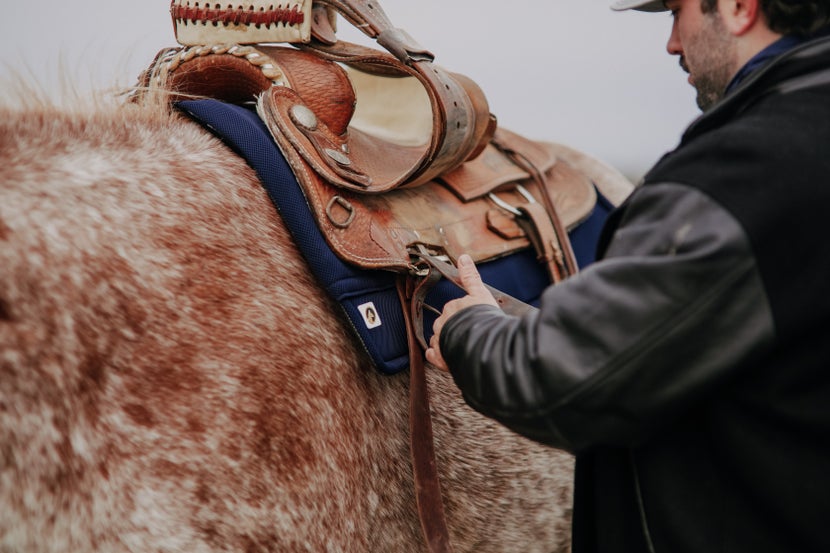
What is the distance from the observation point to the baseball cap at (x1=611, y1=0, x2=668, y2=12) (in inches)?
70.6

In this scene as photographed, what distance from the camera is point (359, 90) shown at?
2.91 metres

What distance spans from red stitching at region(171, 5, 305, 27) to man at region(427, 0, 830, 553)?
106 centimetres

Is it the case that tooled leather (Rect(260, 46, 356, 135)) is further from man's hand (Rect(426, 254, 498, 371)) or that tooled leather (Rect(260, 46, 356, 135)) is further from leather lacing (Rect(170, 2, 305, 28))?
man's hand (Rect(426, 254, 498, 371))

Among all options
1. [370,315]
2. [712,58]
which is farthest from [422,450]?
[712,58]

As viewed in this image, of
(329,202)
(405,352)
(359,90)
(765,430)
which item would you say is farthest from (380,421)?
(359,90)

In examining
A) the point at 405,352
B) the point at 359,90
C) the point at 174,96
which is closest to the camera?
the point at 405,352

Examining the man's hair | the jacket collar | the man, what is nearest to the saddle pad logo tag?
the man

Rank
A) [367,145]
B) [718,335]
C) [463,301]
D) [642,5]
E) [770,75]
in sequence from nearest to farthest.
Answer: [718,335], [770,75], [463,301], [642,5], [367,145]

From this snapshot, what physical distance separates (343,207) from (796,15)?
102 centimetres

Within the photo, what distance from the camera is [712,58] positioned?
1.49m

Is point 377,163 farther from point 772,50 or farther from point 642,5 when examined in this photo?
point 772,50

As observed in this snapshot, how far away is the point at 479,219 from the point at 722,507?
4.09 feet

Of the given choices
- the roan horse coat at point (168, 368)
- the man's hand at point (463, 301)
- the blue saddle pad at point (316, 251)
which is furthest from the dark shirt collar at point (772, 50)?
the roan horse coat at point (168, 368)

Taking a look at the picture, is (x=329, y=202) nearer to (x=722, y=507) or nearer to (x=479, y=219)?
(x=479, y=219)
